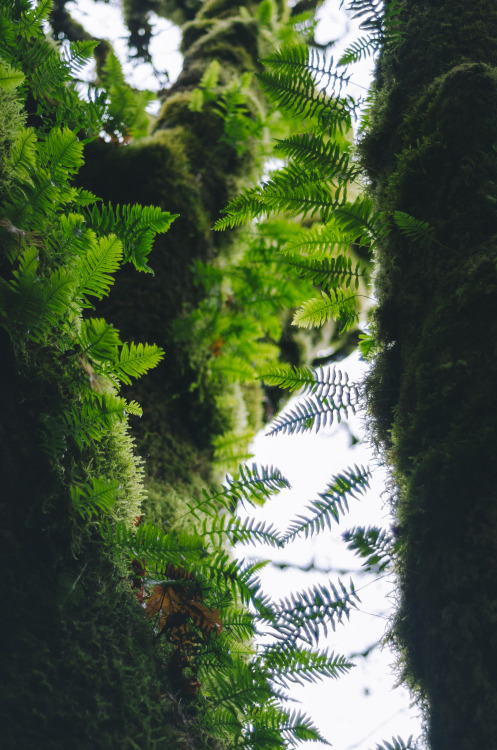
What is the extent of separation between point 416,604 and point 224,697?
706mm

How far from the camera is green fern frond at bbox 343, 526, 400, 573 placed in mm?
1442

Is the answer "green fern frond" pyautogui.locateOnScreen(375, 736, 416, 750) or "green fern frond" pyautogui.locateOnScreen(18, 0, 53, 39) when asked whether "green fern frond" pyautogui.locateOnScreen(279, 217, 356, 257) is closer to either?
"green fern frond" pyautogui.locateOnScreen(18, 0, 53, 39)

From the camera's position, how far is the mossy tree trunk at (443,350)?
3.62 ft

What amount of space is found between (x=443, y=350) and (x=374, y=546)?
0.61 meters

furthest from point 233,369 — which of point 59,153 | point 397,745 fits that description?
point 397,745

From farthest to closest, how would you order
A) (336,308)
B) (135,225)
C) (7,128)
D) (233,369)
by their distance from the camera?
(233,369), (336,308), (135,225), (7,128)

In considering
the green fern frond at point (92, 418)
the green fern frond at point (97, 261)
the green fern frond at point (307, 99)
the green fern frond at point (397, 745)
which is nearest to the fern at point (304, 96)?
the green fern frond at point (307, 99)

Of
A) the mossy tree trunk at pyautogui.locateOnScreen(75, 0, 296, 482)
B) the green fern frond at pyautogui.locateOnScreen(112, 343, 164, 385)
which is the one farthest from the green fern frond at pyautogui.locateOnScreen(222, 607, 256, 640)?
the mossy tree trunk at pyautogui.locateOnScreen(75, 0, 296, 482)

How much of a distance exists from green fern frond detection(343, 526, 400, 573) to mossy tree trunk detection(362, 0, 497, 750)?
0.07 m

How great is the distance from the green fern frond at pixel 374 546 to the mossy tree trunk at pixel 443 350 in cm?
7

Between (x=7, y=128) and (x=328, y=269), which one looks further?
(x=328, y=269)

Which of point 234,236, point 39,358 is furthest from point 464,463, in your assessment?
point 234,236

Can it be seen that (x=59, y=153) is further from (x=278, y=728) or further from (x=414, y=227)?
(x=278, y=728)

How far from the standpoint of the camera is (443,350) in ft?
4.58
